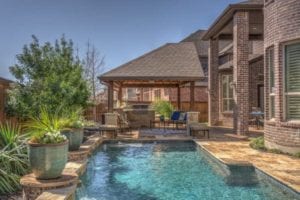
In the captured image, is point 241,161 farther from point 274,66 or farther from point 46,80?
point 46,80

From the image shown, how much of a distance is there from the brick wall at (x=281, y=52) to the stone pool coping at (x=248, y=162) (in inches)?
31.0

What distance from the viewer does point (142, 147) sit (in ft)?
41.2

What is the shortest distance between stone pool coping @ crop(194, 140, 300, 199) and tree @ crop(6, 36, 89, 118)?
5.25m

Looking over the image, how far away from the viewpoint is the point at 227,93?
63.7 feet

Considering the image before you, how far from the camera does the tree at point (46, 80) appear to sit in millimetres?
11984

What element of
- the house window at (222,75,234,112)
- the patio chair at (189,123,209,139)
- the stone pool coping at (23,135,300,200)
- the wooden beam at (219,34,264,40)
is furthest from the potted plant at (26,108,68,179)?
the house window at (222,75,234,112)

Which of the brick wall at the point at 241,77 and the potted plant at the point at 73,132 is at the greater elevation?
the brick wall at the point at 241,77

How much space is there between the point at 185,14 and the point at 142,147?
56.6 feet

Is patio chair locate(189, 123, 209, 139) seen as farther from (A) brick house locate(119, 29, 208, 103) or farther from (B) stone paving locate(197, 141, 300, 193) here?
(A) brick house locate(119, 29, 208, 103)

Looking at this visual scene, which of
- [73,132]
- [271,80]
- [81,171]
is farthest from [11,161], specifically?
[271,80]

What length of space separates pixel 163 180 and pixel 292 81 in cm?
495

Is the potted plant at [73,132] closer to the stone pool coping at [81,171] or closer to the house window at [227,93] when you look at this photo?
the stone pool coping at [81,171]

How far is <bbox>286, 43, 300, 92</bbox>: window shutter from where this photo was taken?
30.4ft

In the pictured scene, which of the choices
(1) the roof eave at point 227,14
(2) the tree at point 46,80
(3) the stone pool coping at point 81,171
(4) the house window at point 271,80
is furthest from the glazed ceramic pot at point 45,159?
(1) the roof eave at point 227,14
